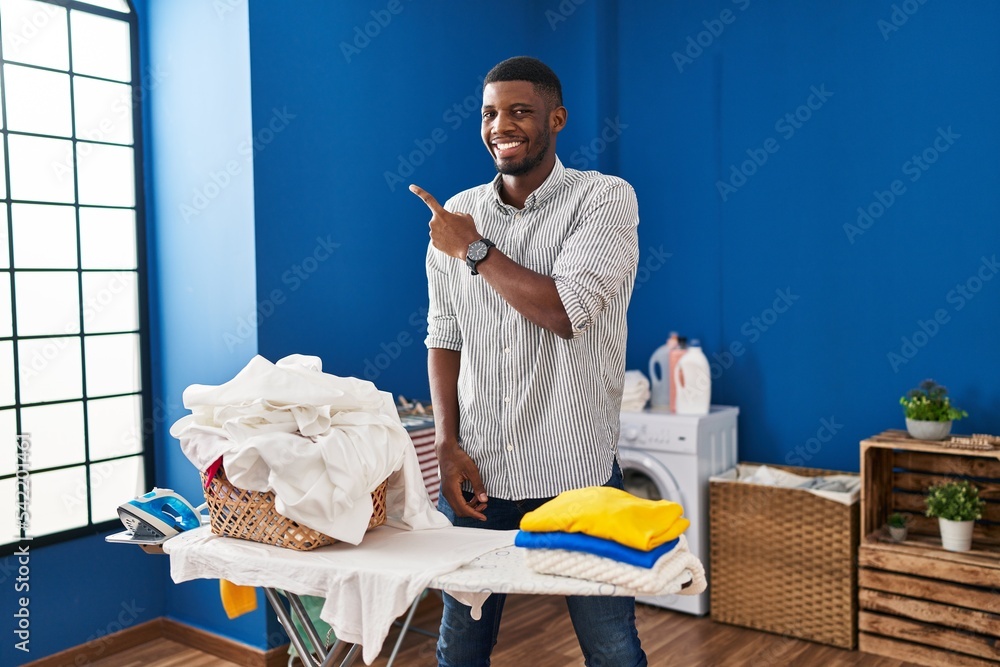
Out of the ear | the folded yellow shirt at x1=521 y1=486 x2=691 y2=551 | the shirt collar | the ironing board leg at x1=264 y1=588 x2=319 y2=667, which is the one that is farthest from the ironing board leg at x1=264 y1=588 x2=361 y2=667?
the ear

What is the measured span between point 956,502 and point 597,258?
196 cm

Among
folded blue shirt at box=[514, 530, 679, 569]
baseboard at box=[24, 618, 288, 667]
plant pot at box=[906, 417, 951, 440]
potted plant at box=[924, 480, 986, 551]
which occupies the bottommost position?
baseboard at box=[24, 618, 288, 667]

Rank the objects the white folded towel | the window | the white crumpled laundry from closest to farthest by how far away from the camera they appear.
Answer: the white folded towel, the white crumpled laundry, the window

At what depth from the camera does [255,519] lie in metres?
1.42

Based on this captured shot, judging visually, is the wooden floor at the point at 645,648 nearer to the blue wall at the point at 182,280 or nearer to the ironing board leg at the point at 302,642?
the blue wall at the point at 182,280

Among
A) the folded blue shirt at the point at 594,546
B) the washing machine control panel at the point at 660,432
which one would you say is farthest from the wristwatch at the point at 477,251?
the washing machine control panel at the point at 660,432

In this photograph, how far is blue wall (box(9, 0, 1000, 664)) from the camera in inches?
113

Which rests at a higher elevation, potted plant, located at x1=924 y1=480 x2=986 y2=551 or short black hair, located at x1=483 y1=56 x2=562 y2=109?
short black hair, located at x1=483 y1=56 x2=562 y2=109

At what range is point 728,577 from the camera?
321 cm

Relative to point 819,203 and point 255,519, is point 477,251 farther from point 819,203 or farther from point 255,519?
point 819,203

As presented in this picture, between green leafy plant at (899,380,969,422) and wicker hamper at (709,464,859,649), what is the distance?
1.23 ft

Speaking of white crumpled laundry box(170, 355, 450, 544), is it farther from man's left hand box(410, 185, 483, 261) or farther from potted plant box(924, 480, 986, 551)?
potted plant box(924, 480, 986, 551)

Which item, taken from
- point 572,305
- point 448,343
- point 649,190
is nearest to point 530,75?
point 572,305

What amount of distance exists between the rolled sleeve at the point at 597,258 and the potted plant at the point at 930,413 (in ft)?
5.83
